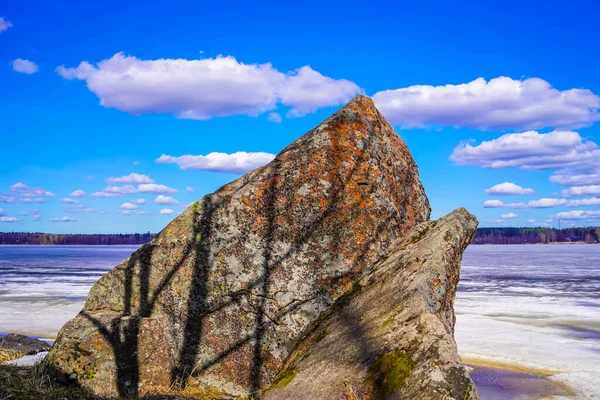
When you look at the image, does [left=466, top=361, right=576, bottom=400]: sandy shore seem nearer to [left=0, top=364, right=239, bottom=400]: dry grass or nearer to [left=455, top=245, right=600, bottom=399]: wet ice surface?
[left=455, top=245, right=600, bottom=399]: wet ice surface

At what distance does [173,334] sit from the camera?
588 centimetres

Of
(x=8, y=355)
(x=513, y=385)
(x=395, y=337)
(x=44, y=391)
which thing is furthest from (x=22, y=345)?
(x=513, y=385)

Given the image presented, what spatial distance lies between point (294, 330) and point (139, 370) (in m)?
1.64

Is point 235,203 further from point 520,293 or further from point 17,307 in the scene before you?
point 520,293

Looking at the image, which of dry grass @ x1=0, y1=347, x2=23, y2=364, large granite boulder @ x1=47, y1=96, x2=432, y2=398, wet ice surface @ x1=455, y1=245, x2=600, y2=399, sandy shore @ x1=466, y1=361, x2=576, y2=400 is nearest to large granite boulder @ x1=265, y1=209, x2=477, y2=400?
large granite boulder @ x1=47, y1=96, x2=432, y2=398

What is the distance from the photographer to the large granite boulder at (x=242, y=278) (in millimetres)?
5688

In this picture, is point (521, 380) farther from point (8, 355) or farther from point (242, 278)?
point (8, 355)

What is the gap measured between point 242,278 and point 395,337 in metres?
2.38

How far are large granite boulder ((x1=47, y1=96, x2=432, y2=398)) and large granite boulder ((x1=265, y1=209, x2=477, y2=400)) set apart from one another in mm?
467

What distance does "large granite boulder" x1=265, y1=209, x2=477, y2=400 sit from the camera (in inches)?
136

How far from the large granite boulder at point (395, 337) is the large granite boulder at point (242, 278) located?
1.53 ft

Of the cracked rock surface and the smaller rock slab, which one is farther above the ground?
A: the cracked rock surface

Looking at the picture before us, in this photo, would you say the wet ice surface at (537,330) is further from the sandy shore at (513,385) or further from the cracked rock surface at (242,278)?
the cracked rock surface at (242,278)

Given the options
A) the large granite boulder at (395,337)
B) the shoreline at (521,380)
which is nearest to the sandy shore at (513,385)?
the shoreline at (521,380)
